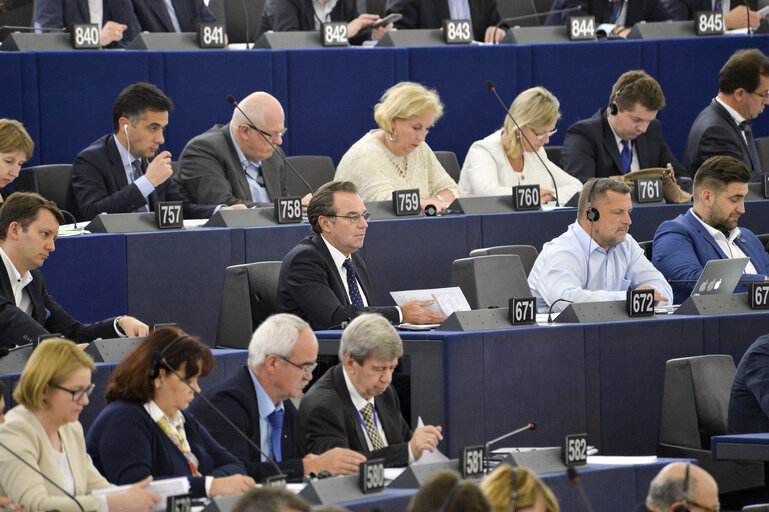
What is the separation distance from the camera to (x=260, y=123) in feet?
19.3

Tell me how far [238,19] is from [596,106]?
6.40 feet

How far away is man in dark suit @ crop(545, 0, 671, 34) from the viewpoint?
7941mm

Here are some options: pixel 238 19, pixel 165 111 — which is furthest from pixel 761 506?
pixel 238 19

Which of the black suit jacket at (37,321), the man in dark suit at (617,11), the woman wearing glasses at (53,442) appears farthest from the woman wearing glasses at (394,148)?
the woman wearing glasses at (53,442)

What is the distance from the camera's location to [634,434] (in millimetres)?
4707

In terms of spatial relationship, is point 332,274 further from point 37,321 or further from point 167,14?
point 167,14

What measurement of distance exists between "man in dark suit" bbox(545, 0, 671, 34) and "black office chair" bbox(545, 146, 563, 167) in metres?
1.18

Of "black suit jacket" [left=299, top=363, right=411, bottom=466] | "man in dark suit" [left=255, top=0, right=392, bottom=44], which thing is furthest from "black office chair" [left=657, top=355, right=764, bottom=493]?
"man in dark suit" [left=255, top=0, right=392, bottom=44]

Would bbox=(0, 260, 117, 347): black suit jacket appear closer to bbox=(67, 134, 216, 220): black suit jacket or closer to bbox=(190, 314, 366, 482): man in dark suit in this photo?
bbox=(190, 314, 366, 482): man in dark suit

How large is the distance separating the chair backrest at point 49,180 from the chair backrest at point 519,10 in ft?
9.93

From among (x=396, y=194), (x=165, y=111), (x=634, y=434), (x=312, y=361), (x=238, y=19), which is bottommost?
(x=634, y=434)

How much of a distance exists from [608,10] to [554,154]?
146 cm

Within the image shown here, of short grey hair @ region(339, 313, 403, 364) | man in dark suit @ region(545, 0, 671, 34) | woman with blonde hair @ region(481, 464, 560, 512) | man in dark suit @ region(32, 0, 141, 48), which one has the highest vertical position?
man in dark suit @ region(545, 0, 671, 34)

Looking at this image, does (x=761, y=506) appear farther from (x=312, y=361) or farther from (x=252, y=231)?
(x=252, y=231)
